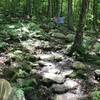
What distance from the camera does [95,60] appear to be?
12.4 metres

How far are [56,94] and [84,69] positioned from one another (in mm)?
2630

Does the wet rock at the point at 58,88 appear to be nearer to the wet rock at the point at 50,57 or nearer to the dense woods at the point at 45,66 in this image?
the dense woods at the point at 45,66

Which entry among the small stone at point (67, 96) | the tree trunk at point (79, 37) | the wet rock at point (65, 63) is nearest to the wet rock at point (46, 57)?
the wet rock at point (65, 63)

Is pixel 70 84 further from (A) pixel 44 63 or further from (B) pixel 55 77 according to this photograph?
(A) pixel 44 63

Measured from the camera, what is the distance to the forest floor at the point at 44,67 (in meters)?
8.69

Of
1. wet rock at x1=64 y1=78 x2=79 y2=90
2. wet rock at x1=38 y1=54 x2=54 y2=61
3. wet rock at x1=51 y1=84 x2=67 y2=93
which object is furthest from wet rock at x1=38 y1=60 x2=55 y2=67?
wet rock at x1=51 y1=84 x2=67 y2=93

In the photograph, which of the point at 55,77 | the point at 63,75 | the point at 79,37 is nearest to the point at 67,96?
the point at 55,77

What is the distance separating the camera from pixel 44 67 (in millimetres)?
10641

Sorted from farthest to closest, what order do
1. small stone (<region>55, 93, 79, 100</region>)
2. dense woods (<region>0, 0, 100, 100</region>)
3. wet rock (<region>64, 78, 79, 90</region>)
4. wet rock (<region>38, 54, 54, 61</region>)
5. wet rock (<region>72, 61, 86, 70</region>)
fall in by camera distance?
wet rock (<region>38, 54, 54, 61</region>)
wet rock (<region>72, 61, 86, 70</region>)
wet rock (<region>64, 78, 79, 90</region>)
dense woods (<region>0, 0, 100, 100</region>)
small stone (<region>55, 93, 79, 100</region>)

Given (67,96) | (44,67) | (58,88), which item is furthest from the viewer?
(44,67)

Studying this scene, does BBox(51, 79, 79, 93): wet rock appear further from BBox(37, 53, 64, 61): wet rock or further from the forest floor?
BBox(37, 53, 64, 61): wet rock

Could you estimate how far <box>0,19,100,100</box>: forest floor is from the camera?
8.69 m

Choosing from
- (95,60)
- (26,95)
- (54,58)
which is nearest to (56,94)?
(26,95)

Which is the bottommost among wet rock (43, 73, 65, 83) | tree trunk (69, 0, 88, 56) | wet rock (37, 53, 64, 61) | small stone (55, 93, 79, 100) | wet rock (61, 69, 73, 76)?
small stone (55, 93, 79, 100)
